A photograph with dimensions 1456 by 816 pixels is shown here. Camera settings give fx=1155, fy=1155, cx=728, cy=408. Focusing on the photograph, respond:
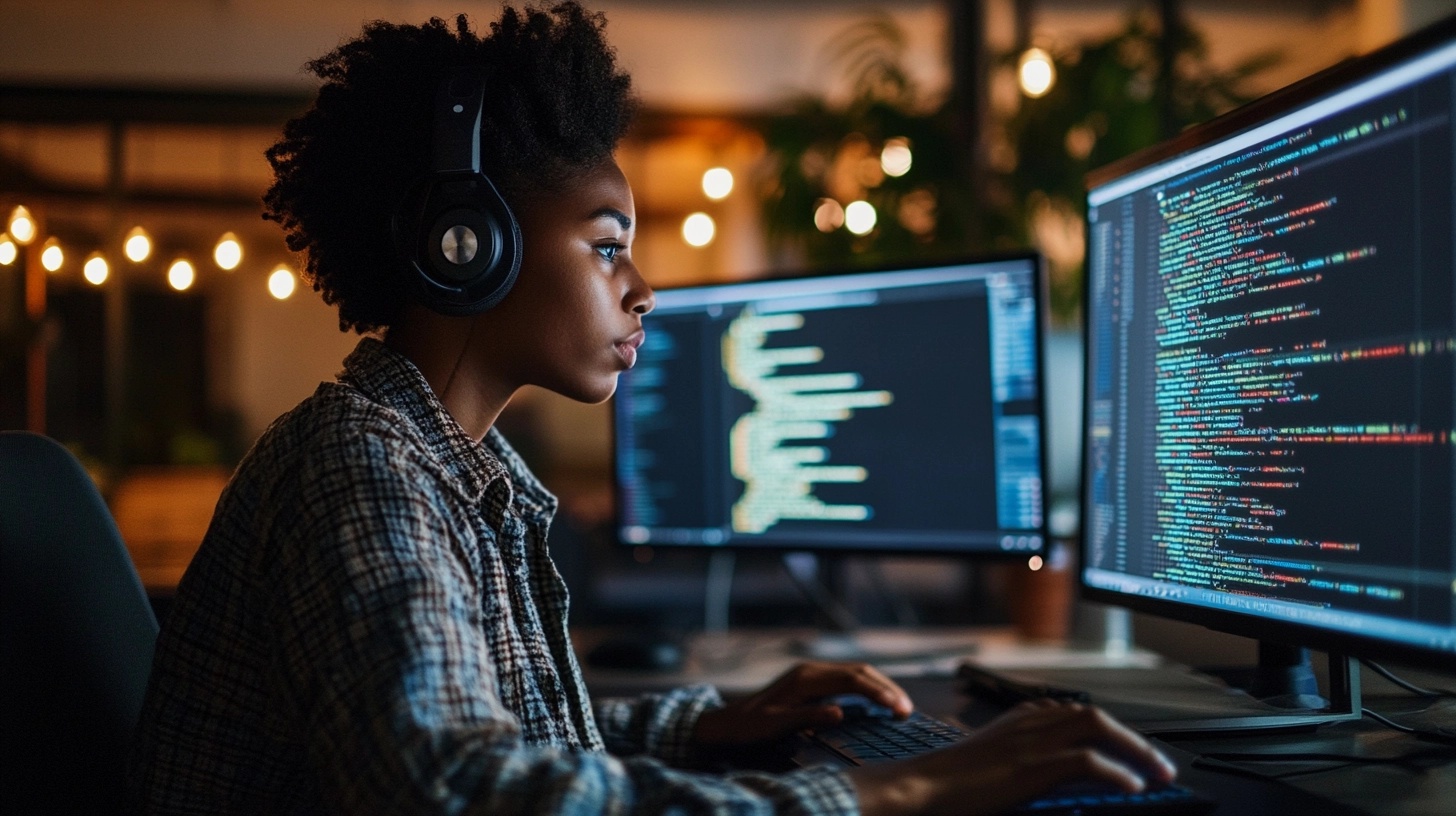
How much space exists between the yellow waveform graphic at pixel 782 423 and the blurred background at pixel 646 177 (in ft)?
3.15

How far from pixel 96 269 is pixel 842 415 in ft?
10.1

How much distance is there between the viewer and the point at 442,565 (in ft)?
2.36

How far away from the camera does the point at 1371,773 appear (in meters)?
0.80

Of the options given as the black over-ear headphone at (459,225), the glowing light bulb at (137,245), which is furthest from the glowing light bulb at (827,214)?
the glowing light bulb at (137,245)

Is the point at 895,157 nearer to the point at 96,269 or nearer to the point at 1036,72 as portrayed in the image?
the point at 1036,72

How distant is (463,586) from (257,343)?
4004mm

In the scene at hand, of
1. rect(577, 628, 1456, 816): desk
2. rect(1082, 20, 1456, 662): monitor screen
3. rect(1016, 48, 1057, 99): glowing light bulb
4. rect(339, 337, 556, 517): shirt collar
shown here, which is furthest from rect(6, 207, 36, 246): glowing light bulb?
rect(1082, 20, 1456, 662): monitor screen

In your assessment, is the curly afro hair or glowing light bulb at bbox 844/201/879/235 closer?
the curly afro hair

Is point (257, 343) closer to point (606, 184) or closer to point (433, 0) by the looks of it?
point (433, 0)

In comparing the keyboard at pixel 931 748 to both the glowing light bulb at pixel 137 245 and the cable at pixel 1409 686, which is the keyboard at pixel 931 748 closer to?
the cable at pixel 1409 686

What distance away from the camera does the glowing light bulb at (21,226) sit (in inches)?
98.4

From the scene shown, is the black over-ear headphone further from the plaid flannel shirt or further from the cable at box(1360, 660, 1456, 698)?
the cable at box(1360, 660, 1456, 698)

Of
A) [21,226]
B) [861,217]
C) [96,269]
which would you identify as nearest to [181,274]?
[96,269]

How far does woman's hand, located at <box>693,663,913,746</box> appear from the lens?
1.04m
